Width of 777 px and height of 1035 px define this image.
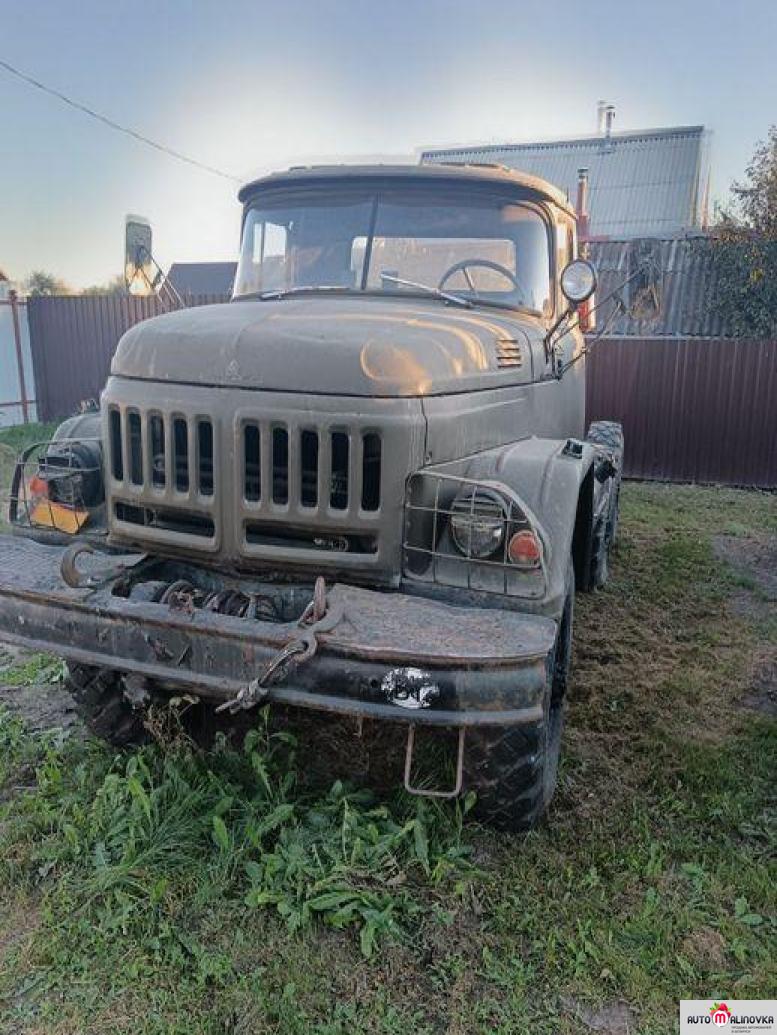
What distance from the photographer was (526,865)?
2.95m

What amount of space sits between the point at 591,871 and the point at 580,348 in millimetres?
3563

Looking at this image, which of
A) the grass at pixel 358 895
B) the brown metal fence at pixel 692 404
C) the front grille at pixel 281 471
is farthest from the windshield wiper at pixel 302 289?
the brown metal fence at pixel 692 404

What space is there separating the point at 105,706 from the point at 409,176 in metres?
2.88

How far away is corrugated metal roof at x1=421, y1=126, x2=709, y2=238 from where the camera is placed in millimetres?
23766

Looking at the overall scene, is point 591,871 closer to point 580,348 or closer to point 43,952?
point 43,952

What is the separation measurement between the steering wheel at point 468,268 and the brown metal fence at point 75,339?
10958mm

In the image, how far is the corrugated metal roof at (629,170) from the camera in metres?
23.8

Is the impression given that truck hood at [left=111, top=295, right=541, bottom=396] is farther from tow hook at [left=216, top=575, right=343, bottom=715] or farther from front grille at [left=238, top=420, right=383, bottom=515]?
tow hook at [left=216, top=575, right=343, bottom=715]

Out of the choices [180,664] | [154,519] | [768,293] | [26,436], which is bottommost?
[26,436]

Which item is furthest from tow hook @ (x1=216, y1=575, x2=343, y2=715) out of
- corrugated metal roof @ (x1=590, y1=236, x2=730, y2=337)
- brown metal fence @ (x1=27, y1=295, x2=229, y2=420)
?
corrugated metal roof @ (x1=590, y1=236, x2=730, y2=337)

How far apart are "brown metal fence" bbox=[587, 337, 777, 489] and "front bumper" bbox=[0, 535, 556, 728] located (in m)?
9.15

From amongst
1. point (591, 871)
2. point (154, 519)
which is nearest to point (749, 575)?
point (591, 871)

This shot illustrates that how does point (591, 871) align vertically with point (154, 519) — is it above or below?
below

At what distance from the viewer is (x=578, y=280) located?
→ 398 cm
